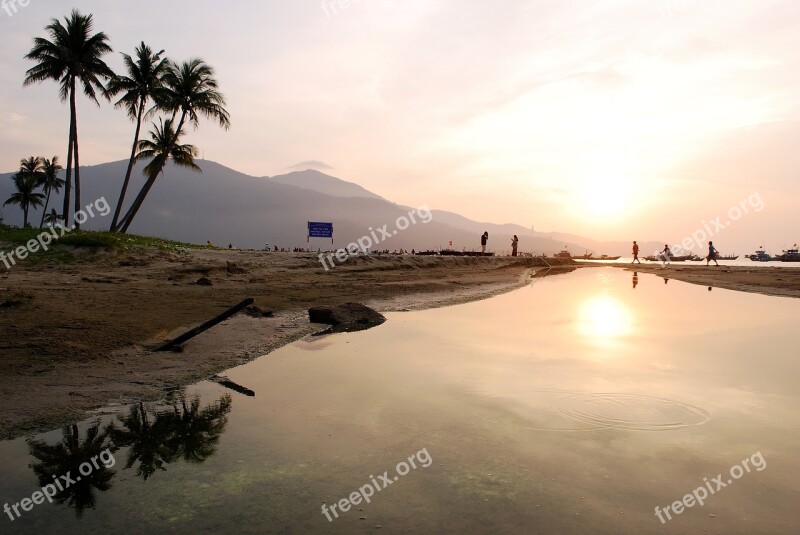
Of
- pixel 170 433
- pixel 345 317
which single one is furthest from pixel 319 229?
pixel 170 433

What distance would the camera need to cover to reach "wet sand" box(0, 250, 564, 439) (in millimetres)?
7246

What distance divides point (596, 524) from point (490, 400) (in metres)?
3.37

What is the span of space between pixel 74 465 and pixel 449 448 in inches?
166

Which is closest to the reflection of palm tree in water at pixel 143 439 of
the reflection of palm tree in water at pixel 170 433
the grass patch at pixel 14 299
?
the reflection of palm tree in water at pixel 170 433

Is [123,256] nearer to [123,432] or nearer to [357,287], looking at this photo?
[357,287]

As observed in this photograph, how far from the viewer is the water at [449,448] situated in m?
4.20

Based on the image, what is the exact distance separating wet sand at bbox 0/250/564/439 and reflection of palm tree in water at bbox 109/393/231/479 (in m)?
0.84

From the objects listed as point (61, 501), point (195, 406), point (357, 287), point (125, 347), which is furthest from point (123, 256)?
point (61, 501)

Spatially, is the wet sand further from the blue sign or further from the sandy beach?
the blue sign

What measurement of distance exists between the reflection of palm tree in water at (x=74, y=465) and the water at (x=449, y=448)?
37 millimetres

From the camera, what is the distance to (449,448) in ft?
18.6

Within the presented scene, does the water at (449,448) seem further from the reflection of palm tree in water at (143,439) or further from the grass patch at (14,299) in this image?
the grass patch at (14,299)

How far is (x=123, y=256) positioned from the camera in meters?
22.3

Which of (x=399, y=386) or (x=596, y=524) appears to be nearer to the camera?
(x=596, y=524)
